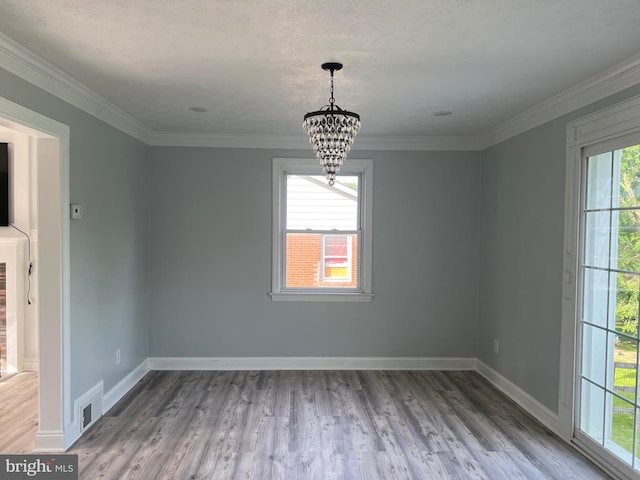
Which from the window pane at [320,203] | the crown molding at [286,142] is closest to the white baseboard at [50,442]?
the window pane at [320,203]

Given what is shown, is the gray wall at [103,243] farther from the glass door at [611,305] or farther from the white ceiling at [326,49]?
the glass door at [611,305]

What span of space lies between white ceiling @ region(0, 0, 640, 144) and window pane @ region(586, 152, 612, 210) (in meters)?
0.55

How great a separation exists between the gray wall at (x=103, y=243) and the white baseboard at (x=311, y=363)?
0.38 metres

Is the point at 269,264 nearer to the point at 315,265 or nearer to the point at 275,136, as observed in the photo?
the point at 315,265

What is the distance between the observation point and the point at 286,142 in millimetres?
4324

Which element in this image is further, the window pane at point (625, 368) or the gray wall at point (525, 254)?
the gray wall at point (525, 254)

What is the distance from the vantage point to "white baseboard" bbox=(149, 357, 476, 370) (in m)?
4.38

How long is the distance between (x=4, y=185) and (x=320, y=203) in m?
3.17

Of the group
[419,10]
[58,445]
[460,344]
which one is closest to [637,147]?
[419,10]

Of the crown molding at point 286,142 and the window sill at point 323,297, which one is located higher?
the crown molding at point 286,142

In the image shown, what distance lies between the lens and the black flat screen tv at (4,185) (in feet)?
13.2

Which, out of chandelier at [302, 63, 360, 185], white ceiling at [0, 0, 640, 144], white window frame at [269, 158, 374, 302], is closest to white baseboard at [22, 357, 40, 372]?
white window frame at [269, 158, 374, 302]

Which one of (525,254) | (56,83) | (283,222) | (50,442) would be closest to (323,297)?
(283,222)

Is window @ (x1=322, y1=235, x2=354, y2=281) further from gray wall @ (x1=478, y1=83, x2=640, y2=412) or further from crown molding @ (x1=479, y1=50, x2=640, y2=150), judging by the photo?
crown molding @ (x1=479, y1=50, x2=640, y2=150)
